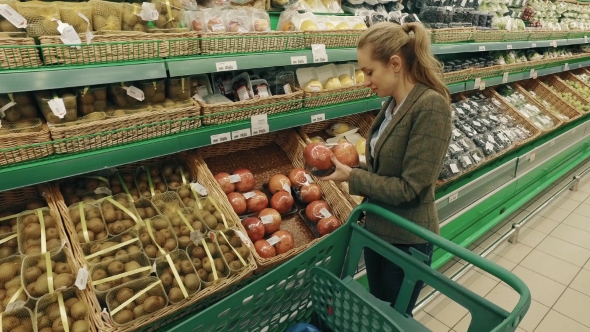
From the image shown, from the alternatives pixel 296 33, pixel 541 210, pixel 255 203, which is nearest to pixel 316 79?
pixel 296 33

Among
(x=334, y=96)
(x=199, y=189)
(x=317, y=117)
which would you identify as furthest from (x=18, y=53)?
(x=334, y=96)

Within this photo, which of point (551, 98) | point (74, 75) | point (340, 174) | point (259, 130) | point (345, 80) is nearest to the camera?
point (74, 75)

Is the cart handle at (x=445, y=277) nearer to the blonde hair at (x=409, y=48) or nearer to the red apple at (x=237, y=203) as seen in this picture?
the blonde hair at (x=409, y=48)

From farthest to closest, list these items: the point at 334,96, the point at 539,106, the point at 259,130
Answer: the point at 539,106
the point at 334,96
the point at 259,130

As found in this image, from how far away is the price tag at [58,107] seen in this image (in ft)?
4.56

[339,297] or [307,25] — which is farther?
[307,25]

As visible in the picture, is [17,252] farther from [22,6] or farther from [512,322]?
[512,322]

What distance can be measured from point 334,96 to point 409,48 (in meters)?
0.94

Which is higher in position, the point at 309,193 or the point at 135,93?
the point at 135,93

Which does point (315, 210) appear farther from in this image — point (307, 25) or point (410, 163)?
point (307, 25)

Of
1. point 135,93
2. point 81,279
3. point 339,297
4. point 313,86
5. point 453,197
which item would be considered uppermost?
point 135,93

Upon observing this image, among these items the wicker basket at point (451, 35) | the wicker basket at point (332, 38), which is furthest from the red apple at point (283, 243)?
the wicker basket at point (451, 35)

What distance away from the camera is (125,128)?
1.53 meters

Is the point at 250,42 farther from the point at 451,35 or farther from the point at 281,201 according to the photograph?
the point at 451,35
